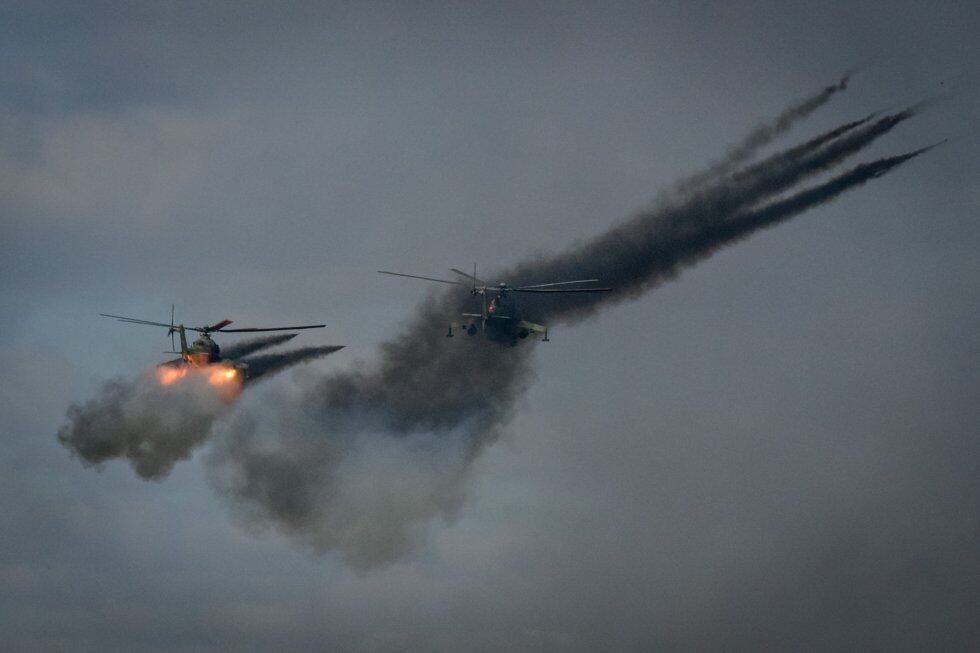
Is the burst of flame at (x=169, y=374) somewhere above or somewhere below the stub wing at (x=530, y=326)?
above

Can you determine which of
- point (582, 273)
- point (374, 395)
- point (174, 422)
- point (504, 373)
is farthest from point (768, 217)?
point (174, 422)

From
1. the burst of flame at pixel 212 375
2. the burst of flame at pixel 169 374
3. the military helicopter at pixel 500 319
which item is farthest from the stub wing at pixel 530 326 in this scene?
the burst of flame at pixel 169 374

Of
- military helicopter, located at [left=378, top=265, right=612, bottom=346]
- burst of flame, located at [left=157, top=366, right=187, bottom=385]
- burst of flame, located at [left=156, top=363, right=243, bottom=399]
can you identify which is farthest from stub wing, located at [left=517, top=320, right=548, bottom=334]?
burst of flame, located at [left=157, top=366, right=187, bottom=385]

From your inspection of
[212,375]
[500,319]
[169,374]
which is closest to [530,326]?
[500,319]

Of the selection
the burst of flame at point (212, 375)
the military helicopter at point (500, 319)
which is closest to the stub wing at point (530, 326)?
the military helicopter at point (500, 319)

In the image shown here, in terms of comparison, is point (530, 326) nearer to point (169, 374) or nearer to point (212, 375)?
point (212, 375)

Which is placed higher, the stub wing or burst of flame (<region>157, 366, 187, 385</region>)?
burst of flame (<region>157, 366, 187, 385</region>)

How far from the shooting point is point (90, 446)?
6629 inches

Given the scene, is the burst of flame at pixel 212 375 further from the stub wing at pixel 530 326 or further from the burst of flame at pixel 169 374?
the stub wing at pixel 530 326

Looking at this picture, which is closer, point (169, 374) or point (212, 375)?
point (212, 375)

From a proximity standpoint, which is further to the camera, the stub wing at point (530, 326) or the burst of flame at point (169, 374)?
the burst of flame at point (169, 374)

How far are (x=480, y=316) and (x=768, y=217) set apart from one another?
91.3ft

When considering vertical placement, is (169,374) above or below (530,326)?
above

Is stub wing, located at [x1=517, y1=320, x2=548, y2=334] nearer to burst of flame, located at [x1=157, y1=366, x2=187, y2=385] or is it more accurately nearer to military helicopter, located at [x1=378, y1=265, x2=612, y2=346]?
military helicopter, located at [x1=378, y1=265, x2=612, y2=346]
